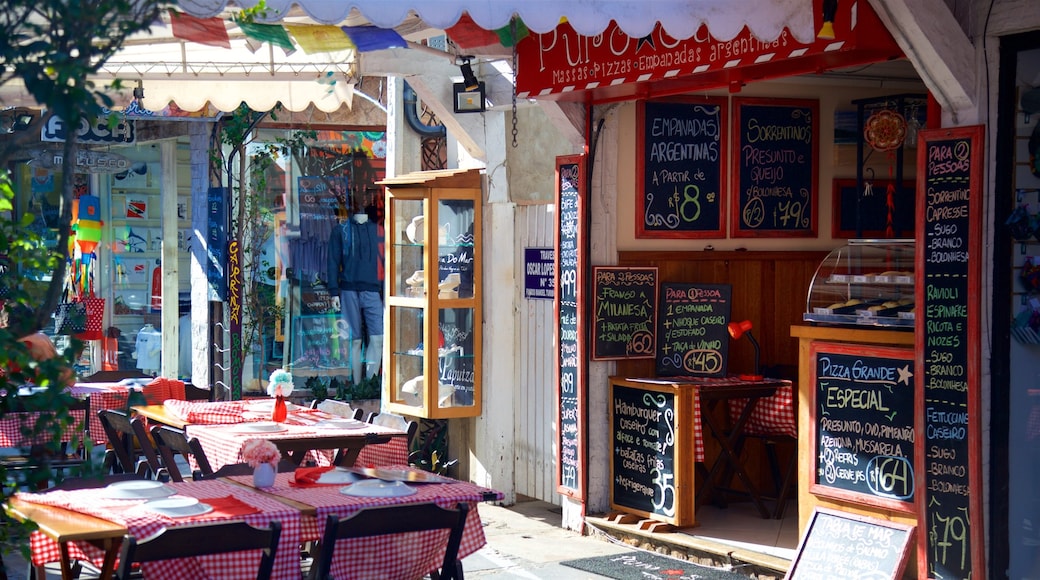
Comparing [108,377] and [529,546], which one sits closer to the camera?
[529,546]

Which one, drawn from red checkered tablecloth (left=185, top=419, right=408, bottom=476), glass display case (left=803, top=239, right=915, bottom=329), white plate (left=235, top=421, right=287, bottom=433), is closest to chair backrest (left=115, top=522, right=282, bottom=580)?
red checkered tablecloth (left=185, top=419, right=408, bottom=476)

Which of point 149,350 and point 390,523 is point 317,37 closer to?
point 390,523

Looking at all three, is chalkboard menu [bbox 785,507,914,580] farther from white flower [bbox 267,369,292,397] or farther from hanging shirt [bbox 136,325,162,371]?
hanging shirt [bbox 136,325,162,371]

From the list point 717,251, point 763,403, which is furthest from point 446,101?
point 763,403

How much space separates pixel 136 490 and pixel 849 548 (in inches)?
146

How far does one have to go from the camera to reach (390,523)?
577 cm

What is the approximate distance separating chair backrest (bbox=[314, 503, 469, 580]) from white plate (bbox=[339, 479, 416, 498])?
0.30 metres

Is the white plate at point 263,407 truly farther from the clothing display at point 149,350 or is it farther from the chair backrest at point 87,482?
the clothing display at point 149,350

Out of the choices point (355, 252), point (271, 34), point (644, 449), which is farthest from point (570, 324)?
point (355, 252)

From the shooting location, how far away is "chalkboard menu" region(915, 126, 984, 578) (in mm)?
6414

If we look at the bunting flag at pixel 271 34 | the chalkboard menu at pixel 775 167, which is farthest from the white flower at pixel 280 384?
the chalkboard menu at pixel 775 167

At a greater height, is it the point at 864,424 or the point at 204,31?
the point at 204,31

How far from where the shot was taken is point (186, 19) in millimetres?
7215

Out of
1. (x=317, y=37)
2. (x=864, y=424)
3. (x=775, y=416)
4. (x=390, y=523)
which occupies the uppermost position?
(x=317, y=37)
